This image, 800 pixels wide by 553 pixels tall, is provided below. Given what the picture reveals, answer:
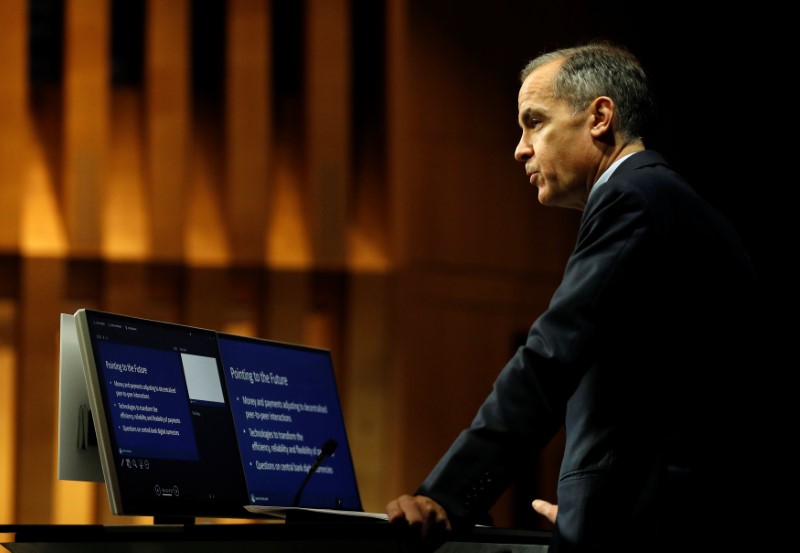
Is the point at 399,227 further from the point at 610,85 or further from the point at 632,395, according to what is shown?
the point at 632,395

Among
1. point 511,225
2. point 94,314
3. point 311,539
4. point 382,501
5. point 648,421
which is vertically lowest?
point 382,501

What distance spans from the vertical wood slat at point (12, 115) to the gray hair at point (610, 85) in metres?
3.72

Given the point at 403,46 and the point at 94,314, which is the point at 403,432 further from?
the point at 94,314

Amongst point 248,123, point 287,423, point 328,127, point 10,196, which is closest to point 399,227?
point 328,127

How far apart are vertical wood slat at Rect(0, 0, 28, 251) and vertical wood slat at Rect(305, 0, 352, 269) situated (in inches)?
52.6

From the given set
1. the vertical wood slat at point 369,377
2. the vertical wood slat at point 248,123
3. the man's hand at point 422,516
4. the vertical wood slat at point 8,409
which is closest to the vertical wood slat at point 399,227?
the vertical wood slat at point 369,377

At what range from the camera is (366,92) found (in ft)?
20.0

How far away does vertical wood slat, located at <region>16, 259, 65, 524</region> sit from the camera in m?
5.31

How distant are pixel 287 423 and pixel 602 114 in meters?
0.93

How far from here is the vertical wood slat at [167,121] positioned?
5.70 metres

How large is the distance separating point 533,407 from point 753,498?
1.26 feet

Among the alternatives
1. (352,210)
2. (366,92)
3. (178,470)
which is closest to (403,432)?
(352,210)

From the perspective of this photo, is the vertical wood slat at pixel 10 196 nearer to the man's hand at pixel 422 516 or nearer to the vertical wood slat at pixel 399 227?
the vertical wood slat at pixel 399 227

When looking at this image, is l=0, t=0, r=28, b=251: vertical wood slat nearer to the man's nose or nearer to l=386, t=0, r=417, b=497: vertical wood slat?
l=386, t=0, r=417, b=497: vertical wood slat
